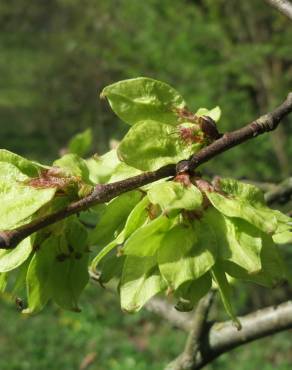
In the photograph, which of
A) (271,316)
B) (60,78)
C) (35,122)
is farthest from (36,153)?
(271,316)

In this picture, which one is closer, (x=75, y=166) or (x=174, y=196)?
(x=174, y=196)

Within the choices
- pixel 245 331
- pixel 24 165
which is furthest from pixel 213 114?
pixel 245 331

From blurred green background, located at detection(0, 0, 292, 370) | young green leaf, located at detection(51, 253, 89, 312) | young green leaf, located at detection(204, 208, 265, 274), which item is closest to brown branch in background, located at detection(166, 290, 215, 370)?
young green leaf, located at detection(51, 253, 89, 312)

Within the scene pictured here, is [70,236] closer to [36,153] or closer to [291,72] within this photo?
[291,72]

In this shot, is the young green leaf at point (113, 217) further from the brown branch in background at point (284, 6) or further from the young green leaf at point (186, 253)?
the brown branch in background at point (284, 6)

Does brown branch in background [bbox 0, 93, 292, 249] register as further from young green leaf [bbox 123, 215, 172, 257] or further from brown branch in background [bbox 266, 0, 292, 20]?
brown branch in background [bbox 266, 0, 292, 20]

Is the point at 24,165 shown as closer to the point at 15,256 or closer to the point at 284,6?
the point at 15,256
